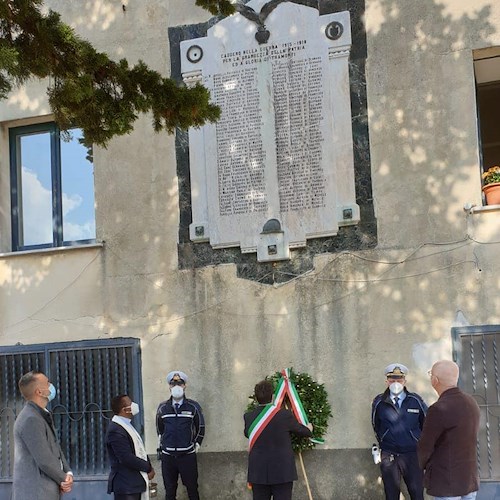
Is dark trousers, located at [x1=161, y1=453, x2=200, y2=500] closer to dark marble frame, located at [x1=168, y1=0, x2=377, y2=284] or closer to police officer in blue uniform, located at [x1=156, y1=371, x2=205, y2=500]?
police officer in blue uniform, located at [x1=156, y1=371, x2=205, y2=500]

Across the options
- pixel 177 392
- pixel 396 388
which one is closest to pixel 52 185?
pixel 177 392

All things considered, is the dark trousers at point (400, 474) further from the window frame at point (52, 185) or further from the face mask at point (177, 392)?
the window frame at point (52, 185)

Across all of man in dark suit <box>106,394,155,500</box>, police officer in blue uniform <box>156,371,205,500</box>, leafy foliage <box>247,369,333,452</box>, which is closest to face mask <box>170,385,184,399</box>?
police officer in blue uniform <box>156,371,205,500</box>

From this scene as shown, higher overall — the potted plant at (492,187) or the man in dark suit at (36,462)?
the potted plant at (492,187)

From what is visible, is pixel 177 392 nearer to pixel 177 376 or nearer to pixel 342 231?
pixel 177 376

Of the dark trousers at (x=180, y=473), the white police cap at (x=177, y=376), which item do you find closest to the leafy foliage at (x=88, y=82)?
the white police cap at (x=177, y=376)

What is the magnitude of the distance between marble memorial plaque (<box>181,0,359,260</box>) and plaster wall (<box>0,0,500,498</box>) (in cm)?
38

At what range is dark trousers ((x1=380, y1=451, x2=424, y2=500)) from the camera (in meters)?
10.4

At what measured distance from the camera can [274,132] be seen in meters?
12.1

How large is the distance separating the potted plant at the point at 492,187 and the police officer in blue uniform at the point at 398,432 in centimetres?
234

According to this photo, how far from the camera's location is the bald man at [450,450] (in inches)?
274

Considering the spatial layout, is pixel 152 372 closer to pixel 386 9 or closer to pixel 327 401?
pixel 327 401

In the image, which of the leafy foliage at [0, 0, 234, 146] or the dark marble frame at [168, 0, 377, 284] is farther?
the dark marble frame at [168, 0, 377, 284]

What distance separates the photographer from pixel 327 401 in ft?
37.7
